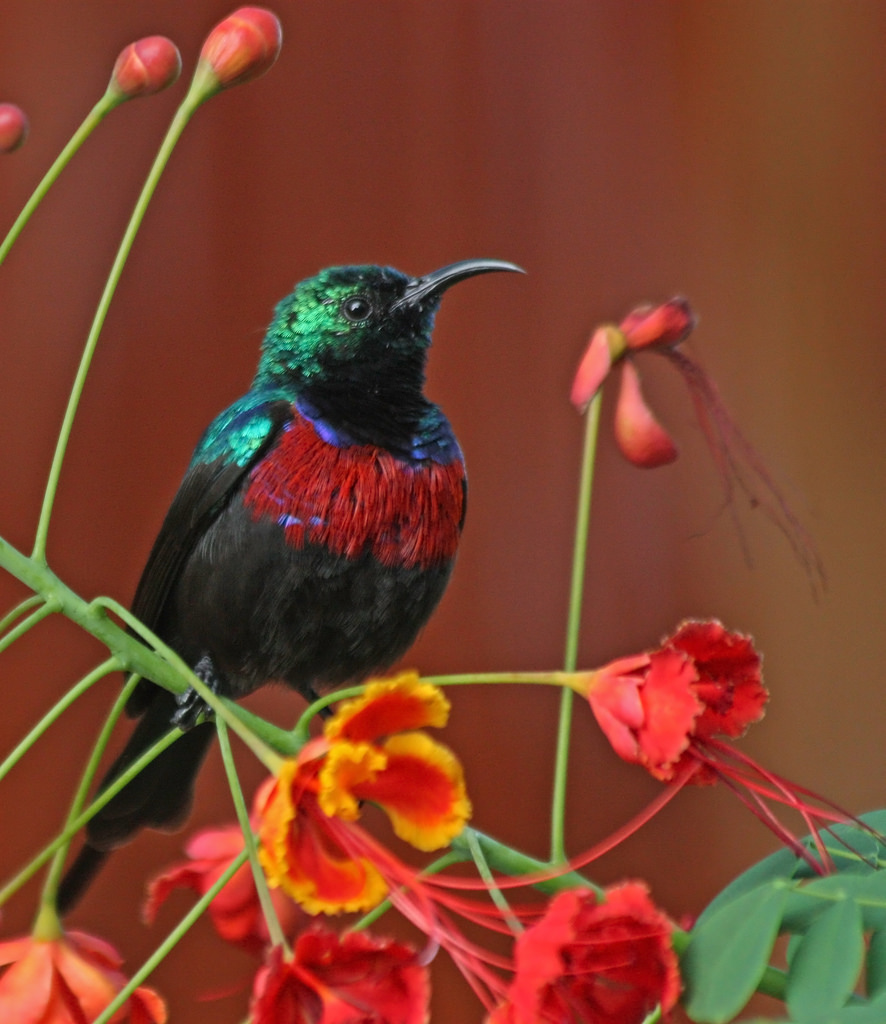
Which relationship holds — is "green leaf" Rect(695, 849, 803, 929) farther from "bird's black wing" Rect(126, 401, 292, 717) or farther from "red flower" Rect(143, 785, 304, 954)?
"bird's black wing" Rect(126, 401, 292, 717)

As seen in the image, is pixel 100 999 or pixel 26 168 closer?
pixel 100 999

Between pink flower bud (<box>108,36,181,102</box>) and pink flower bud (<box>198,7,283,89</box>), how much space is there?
0.06 feet

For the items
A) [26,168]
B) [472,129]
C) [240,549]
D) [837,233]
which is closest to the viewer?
[240,549]

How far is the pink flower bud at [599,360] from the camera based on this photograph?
0.49m

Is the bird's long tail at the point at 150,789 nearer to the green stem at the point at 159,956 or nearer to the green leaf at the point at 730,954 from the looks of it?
the green stem at the point at 159,956

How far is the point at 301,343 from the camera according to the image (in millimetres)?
869

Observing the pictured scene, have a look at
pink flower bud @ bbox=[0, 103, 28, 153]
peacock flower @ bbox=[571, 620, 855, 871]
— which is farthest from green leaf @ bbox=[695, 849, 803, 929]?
pink flower bud @ bbox=[0, 103, 28, 153]

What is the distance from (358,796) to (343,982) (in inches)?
2.5

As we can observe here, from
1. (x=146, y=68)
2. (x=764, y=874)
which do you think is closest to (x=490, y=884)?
(x=764, y=874)

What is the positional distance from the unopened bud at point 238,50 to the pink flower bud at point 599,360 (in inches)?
8.4

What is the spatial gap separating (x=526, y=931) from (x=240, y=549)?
0.44 metres

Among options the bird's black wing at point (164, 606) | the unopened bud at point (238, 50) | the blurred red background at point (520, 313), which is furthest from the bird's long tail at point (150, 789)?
the blurred red background at point (520, 313)

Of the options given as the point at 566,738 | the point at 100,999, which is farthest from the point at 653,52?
the point at 100,999

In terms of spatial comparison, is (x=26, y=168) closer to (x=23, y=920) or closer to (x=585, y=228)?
(x=585, y=228)
